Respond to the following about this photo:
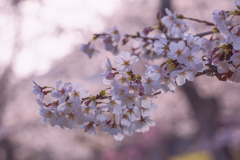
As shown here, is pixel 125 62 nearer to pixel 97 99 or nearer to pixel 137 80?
pixel 137 80

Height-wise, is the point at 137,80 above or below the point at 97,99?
above

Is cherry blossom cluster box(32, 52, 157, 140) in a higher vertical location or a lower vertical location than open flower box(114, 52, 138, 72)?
lower

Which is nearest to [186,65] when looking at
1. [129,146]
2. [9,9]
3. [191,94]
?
[191,94]

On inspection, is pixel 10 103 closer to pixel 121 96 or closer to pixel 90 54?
pixel 90 54

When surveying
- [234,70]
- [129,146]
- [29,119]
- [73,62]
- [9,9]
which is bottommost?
[29,119]

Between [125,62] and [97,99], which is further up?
[125,62]

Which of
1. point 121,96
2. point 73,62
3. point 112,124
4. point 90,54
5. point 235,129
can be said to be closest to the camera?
point 121,96

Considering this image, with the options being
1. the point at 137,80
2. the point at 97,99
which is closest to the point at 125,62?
the point at 137,80

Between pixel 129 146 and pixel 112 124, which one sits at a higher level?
pixel 112 124

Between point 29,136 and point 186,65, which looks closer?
point 186,65

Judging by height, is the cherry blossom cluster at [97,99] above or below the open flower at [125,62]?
below

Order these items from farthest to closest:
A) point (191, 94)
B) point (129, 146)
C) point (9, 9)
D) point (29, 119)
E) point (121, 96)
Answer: point (129, 146) → point (29, 119) → point (9, 9) → point (191, 94) → point (121, 96)
